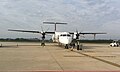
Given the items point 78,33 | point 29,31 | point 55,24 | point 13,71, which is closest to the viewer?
point 13,71

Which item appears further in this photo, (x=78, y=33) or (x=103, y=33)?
(x=103, y=33)

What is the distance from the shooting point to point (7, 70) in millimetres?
13297

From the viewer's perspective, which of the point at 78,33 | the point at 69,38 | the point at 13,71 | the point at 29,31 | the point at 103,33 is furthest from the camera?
the point at 103,33

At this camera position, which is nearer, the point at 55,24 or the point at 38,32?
the point at 38,32

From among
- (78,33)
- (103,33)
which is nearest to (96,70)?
(78,33)

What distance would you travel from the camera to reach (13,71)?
13.0m

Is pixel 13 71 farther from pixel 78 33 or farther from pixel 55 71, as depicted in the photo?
pixel 78 33

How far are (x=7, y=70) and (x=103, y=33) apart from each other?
5194cm

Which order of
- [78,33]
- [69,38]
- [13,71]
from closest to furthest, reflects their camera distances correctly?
[13,71], [69,38], [78,33]

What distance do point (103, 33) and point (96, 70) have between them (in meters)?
50.6

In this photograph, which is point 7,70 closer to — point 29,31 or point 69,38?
point 69,38

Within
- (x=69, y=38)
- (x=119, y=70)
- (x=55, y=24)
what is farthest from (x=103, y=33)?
(x=119, y=70)

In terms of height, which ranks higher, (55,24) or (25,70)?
(55,24)

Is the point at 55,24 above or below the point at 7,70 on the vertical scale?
above
